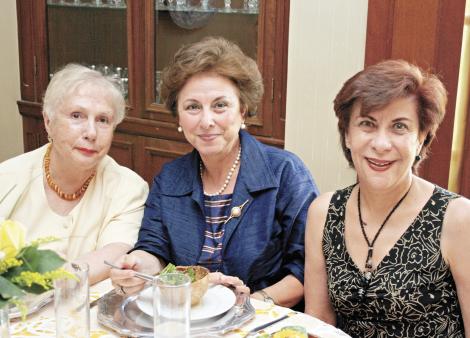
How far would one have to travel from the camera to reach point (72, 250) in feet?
6.64

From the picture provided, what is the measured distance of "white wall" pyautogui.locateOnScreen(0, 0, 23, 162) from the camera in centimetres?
411

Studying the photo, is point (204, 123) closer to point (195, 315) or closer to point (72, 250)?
point (72, 250)

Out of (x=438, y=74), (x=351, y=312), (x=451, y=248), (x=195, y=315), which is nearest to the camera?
(x=195, y=315)

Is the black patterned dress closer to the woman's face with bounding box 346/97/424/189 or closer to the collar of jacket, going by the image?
the woman's face with bounding box 346/97/424/189

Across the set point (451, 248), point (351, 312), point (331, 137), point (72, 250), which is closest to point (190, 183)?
point (72, 250)

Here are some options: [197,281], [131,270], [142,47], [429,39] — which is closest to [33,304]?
[131,270]

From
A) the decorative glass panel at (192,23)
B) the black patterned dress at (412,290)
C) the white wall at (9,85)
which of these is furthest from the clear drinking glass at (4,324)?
the white wall at (9,85)

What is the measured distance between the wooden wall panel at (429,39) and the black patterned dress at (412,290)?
880 mm

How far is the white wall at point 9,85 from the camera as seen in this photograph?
4.11 metres

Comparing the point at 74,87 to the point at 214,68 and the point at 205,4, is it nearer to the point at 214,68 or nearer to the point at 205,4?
the point at 214,68

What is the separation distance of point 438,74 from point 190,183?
109cm

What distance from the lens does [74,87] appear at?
2057mm

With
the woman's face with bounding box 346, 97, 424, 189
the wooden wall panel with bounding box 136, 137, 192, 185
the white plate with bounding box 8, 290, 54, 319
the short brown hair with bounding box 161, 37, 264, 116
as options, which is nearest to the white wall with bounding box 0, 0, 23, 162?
the wooden wall panel with bounding box 136, 137, 192, 185

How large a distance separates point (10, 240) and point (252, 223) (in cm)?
102
